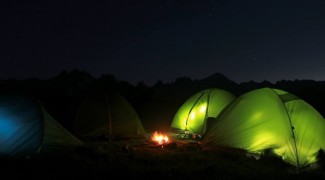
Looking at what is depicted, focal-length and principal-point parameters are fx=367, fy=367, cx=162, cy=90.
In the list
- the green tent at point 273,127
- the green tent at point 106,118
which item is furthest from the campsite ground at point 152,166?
the green tent at point 106,118

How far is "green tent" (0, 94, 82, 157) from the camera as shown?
1149 centimetres

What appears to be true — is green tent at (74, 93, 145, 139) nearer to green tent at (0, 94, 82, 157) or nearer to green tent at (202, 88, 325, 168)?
green tent at (0, 94, 82, 157)

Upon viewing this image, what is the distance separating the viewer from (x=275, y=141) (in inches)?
459

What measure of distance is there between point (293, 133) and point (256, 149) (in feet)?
4.22

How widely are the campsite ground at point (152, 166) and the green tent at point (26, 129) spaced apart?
18.6 inches

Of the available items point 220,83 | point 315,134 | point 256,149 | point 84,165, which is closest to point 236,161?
point 256,149

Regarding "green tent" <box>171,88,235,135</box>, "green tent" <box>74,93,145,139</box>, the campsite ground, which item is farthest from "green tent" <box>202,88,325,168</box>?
"green tent" <box>74,93,145,139</box>

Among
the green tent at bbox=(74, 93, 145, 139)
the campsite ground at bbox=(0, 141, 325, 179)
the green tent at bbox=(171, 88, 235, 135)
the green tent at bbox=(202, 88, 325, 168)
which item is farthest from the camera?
the green tent at bbox=(171, 88, 235, 135)

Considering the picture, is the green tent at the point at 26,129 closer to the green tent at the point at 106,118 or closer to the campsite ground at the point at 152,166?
the campsite ground at the point at 152,166

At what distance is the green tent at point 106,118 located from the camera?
17.0 meters

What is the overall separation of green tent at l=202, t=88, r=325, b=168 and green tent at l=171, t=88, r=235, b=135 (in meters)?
4.83

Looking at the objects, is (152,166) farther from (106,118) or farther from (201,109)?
(201,109)

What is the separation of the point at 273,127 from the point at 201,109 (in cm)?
683

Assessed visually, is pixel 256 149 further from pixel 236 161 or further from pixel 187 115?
pixel 187 115
